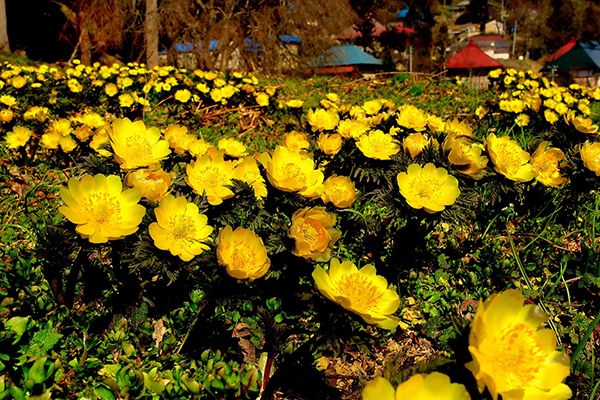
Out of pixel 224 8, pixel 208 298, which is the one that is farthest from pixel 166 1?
pixel 208 298

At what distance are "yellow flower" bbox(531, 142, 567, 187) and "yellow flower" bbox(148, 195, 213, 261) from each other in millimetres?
1433

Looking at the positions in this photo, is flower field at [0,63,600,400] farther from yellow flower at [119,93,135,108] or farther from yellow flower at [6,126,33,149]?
yellow flower at [119,93,135,108]

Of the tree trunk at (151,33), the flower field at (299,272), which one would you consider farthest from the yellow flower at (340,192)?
the tree trunk at (151,33)

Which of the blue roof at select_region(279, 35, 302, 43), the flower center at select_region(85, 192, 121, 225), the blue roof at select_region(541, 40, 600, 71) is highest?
the flower center at select_region(85, 192, 121, 225)

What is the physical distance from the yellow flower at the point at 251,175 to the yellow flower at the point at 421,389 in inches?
37.6

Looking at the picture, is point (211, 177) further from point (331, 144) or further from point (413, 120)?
point (413, 120)

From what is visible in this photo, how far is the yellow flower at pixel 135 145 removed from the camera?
1.56 meters

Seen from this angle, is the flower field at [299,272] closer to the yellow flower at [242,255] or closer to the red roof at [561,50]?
the yellow flower at [242,255]

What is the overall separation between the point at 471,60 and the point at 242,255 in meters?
26.6

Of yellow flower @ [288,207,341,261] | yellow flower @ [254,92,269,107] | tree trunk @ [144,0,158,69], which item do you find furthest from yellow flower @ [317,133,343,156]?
tree trunk @ [144,0,158,69]

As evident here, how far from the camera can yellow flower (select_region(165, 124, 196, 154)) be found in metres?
1.95

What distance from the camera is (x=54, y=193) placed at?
9.58 ft

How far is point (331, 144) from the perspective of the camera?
2477 millimetres

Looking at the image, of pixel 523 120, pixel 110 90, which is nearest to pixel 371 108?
pixel 523 120
